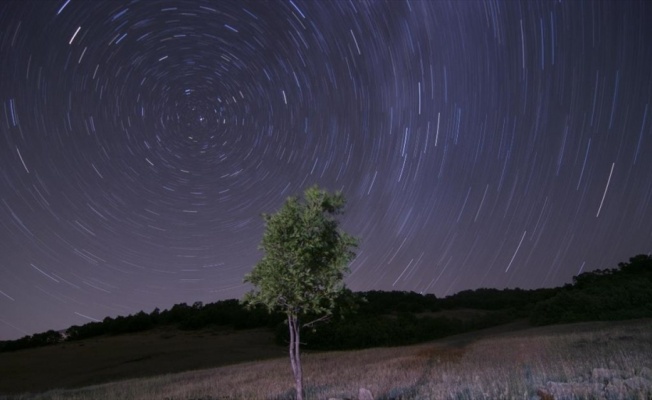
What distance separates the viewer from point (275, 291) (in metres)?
14.4

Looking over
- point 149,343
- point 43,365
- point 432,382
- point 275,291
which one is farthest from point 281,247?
point 149,343

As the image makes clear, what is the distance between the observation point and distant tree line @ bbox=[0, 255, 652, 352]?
171 feet

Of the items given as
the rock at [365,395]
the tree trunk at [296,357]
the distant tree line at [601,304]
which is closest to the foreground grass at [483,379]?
the rock at [365,395]

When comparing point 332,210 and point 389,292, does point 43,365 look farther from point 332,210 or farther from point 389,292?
point 389,292

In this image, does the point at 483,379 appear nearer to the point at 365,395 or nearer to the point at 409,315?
the point at 365,395

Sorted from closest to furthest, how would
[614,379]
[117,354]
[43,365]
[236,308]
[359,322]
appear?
[614,379]
[43,365]
[117,354]
[359,322]
[236,308]

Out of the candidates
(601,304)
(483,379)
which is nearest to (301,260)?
(483,379)

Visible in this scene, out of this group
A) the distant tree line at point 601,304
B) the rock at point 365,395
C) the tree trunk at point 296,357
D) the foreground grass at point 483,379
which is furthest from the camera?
the distant tree line at point 601,304

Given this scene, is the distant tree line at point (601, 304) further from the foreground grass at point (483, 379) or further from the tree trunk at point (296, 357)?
the tree trunk at point (296, 357)

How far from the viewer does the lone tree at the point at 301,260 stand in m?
14.4

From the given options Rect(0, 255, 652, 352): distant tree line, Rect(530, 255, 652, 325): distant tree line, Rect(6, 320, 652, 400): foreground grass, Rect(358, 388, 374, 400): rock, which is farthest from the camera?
Rect(0, 255, 652, 352): distant tree line

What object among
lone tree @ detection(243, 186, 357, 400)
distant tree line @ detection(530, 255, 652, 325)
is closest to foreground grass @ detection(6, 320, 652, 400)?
lone tree @ detection(243, 186, 357, 400)

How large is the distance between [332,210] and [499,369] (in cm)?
879

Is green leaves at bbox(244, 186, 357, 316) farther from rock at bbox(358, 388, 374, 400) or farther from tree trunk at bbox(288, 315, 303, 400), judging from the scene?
rock at bbox(358, 388, 374, 400)
